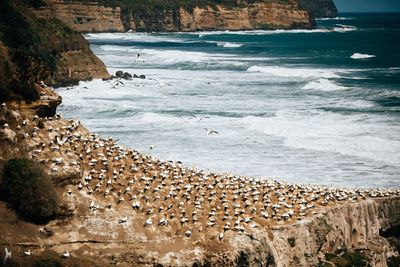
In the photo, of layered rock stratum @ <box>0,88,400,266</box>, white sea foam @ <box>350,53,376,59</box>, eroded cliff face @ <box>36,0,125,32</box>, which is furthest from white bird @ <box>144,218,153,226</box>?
eroded cliff face @ <box>36,0,125,32</box>

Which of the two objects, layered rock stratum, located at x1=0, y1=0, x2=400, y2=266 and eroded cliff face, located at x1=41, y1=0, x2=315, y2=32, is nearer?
layered rock stratum, located at x1=0, y1=0, x2=400, y2=266

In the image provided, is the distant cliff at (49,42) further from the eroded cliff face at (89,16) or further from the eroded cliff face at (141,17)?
the eroded cliff face at (141,17)

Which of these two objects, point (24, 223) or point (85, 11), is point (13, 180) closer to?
point (24, 223)

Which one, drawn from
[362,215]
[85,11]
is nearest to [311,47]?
[85,11]

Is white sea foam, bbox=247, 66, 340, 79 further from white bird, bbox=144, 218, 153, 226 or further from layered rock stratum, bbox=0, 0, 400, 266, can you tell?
white bird, bbox=144, 218, 153, 226

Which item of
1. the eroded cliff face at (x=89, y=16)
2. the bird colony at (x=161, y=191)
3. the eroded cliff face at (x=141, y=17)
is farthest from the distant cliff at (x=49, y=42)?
the eroded cliff face at (x=141, y=17)

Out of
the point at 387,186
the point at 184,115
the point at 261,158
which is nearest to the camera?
the point at 387,186
